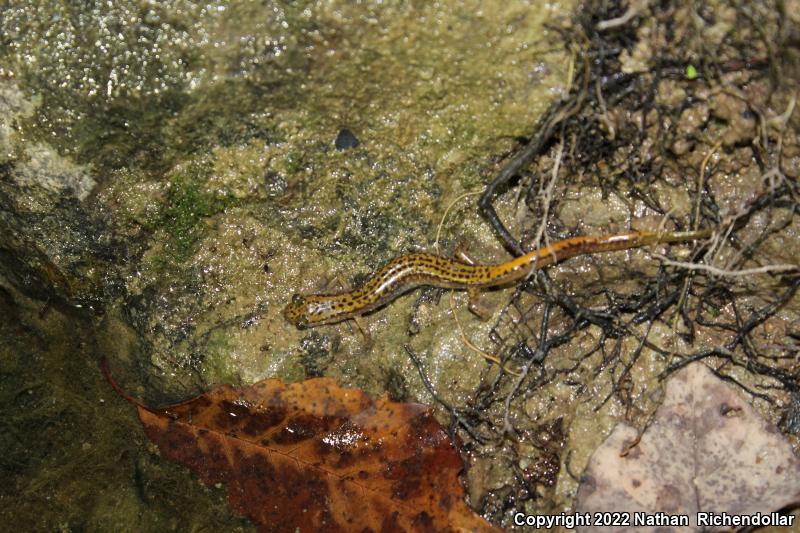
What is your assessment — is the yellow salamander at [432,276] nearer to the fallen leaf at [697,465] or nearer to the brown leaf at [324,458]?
the brown leaf at [324,458]

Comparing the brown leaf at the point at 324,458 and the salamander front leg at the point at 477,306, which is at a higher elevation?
the salamander front leg at the point at 477,306

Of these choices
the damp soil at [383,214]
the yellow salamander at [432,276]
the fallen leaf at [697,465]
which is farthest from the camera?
the yellow salamander at [432,276]

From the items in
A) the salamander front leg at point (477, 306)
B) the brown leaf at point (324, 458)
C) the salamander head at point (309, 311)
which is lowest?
the brown leaf at point (324, 458)

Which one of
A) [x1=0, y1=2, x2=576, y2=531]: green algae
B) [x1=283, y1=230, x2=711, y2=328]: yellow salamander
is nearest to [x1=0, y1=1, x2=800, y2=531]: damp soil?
[x1=0, y1=2, x2=576, y2=531]: green algae

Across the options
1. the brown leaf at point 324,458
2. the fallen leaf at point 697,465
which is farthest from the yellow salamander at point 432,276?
the fallen leaf at point 697,465

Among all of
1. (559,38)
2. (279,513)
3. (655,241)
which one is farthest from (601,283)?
(279,513)

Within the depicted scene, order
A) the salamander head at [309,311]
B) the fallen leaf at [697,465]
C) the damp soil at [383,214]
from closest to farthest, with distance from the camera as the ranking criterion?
the damp soil at [383,214] → the fallen leaf at [697,465] → the salamander head at [309,311]

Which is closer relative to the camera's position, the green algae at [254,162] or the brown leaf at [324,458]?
A: the green algae at [254,162]
